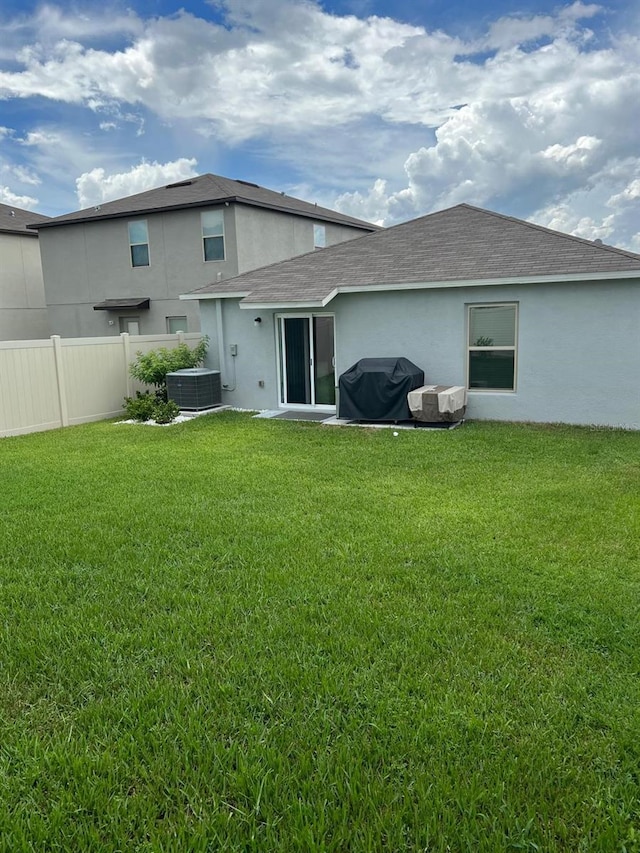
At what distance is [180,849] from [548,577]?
10.3 feet

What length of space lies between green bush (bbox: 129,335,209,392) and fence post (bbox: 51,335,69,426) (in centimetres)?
172

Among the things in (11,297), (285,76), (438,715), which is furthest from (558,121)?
(11,297)

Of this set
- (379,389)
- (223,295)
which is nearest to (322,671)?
(379,389)

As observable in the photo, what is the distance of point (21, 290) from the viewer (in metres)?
23.5

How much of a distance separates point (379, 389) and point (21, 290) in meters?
18.4

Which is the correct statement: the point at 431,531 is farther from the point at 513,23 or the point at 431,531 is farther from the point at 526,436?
the point at 513,23

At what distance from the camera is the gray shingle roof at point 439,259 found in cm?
1055

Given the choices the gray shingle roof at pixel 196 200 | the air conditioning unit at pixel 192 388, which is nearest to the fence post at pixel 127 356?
the air conditioning unit at pixel 192 388

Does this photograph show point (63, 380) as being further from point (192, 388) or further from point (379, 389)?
point (379, 389)

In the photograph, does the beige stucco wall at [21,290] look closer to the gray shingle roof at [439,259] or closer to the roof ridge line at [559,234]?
the gray shingle roof at [439,259]

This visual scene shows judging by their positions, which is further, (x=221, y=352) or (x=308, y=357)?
(x=221, y=352)

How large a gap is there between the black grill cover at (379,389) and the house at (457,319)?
0.62 meters

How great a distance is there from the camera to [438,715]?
2.86 metres

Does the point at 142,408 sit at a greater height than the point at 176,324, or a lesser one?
→ lesser
